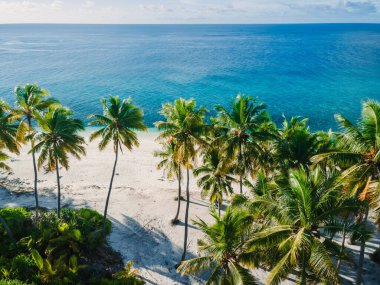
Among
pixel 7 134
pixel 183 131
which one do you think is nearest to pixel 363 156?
pixel 183 131

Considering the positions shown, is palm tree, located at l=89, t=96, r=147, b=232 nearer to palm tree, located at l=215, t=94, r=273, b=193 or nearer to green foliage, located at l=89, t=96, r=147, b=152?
green foliage, located at l=89, t=96, r=147, b=152

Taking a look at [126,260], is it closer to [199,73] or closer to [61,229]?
[61,229]

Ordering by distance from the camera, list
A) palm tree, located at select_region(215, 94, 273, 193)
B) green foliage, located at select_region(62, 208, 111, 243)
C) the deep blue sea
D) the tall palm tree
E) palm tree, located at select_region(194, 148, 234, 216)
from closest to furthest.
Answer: the tall palm tree → palm tree, located at select_region(215, 94, 273, 193) → green foliage, located at select_region(62, 208, 111, 243) → palm tree, located at select_region(194, 148, 234, 216) → the deep blue sea

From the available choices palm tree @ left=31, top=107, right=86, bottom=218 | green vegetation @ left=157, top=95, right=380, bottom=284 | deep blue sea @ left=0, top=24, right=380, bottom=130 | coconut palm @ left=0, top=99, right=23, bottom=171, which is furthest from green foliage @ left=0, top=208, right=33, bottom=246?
deep blue sea @ left=0, top=24, right=380, bottom=130

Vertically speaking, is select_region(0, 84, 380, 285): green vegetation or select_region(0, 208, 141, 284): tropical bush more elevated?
select_region(0, 84, 380, 285): green vegetation

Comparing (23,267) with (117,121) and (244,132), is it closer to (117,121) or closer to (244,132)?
(117,121)

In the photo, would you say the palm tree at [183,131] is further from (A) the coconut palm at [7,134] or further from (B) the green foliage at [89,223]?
(A) the coconut palm at [7,134]
